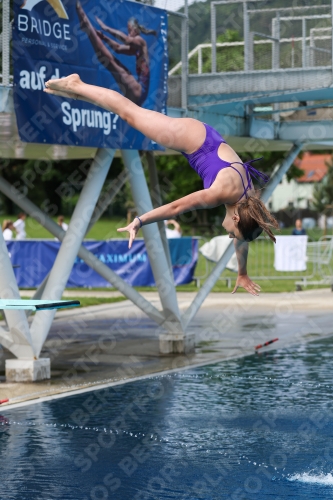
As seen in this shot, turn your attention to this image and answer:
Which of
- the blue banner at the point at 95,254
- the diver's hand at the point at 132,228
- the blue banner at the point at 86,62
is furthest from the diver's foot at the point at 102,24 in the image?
the blue banner at the point at 95,254

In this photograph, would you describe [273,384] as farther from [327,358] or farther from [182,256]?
[182,256]

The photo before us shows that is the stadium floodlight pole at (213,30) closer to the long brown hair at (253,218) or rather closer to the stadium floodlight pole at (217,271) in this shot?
the stadium floodlight pole at (217,271)

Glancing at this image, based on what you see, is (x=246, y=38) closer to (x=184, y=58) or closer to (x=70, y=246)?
(x=184, y=58)

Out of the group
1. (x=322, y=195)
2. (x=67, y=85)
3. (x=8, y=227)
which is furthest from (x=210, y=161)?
(x=322, y=195)

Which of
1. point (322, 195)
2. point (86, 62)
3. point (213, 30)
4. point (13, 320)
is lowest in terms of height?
point (13, 320)

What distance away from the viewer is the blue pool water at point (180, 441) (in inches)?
296

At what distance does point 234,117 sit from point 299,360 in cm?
436

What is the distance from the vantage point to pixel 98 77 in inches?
495

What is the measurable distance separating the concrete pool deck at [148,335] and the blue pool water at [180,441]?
86 cm

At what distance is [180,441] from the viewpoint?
29.8ft

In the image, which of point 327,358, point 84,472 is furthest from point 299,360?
point 84,472

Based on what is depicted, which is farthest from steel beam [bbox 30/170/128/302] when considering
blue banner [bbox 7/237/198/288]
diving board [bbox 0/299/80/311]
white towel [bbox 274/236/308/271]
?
white towel [bbox 274/236/308/271]

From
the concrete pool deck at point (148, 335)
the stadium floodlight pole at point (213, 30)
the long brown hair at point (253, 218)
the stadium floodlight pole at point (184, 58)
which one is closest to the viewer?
the long brown hair at point (253, 218)

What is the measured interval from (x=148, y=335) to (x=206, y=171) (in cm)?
1065
